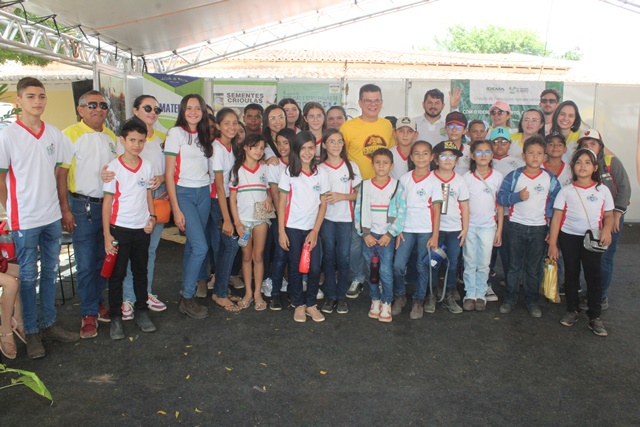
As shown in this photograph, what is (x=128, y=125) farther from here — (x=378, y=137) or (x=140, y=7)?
(x=140, y=7)

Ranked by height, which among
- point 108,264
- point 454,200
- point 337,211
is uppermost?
point 454,200

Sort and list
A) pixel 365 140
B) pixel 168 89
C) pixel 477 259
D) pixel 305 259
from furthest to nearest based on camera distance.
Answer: pixel 168 89 → pixel 365 140 → pixel 477 259 → pixel 305 259

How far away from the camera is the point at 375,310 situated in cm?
408

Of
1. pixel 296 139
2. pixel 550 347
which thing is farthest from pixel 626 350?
pixel 296 139

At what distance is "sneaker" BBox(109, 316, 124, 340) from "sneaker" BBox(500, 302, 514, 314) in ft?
10.6

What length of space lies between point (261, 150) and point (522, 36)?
3767cm

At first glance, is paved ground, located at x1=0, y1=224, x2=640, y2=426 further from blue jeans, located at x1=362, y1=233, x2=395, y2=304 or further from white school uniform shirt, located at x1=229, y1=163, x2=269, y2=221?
white school uniform shirt, located at x1=229, y1=163, x2=269, y2=221

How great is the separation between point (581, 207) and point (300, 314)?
2.49 metres

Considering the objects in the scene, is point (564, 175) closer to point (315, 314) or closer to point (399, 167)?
point (399, 167)

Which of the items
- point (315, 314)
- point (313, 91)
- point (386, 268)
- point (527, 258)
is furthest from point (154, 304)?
point (313, 91)

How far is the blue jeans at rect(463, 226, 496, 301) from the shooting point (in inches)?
165

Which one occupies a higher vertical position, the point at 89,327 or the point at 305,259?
the point at 305,259

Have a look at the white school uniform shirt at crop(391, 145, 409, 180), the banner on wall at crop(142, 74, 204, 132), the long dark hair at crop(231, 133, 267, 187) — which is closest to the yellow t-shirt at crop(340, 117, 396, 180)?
the white school uniform shirt at crop(391, 145, 409, 180)

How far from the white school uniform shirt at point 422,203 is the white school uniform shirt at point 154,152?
2.16 metres
